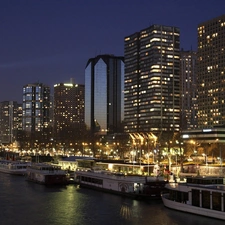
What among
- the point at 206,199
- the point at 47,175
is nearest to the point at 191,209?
the point at 206,199

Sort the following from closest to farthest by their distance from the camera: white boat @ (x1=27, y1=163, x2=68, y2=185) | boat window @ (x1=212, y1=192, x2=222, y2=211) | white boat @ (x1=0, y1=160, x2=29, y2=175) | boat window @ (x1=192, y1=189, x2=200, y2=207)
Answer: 1. boat window @ (x1=212, y1=192, x2=222, y2=211)
2. boat window @ (x1=192, y1=189, x2=200, y2=207)
3. white boat @ (x1=27, y1=163, x2=68, y2=185)
4. white boat @ (x1=0, y1=160, x2=29, y2=175)

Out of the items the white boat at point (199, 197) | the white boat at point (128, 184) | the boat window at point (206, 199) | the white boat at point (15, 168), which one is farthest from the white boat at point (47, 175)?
the boat window at point (206, 199)

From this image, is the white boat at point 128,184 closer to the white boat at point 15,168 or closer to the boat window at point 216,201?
the boat window at point 216,201

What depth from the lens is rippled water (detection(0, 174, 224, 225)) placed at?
39906 mm

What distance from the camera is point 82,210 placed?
44.8m

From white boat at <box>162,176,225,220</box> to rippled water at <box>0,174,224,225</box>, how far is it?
76cm

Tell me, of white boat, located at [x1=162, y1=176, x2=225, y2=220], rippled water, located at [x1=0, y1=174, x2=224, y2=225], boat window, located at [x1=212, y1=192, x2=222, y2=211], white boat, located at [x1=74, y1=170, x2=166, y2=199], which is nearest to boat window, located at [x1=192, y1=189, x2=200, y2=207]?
white boat, located at [x1=162, y1=176, x2=225, y2=220]

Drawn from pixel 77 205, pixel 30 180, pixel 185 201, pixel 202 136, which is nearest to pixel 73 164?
pixel 30 180

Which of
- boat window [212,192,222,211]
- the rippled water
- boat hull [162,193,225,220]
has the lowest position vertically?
the rippled water

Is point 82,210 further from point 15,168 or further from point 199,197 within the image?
point 15,168

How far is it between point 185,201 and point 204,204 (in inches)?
100

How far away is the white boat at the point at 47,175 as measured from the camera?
220ft

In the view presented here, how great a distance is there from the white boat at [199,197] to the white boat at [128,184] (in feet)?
14.1

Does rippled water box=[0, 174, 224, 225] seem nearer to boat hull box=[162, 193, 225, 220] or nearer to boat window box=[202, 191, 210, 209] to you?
boat hull box=[162, 193, 225, 220]
